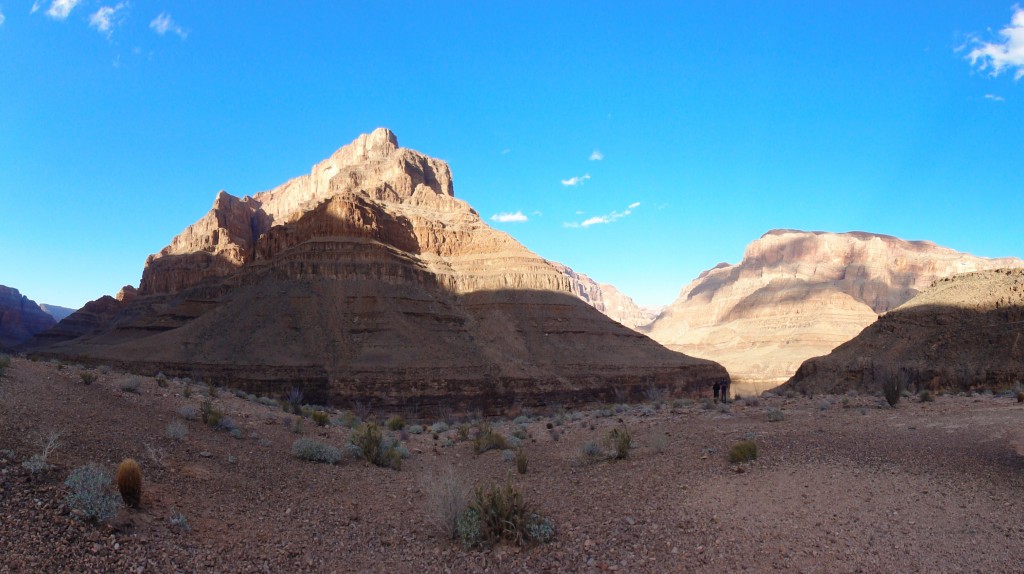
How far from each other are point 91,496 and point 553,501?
271 inches

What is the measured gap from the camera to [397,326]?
52875 mm

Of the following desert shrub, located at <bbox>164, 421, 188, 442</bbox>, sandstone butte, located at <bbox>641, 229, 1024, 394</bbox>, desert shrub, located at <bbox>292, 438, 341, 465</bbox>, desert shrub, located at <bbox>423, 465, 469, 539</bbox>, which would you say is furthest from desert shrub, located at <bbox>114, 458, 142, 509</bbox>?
sandstone butte, located at <bbox>641, 229, 1024, 394</bbox>

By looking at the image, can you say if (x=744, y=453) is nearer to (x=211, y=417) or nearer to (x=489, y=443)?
(x=489, y=443)

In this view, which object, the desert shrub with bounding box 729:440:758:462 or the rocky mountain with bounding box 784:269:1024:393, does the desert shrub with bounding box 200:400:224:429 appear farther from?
the rocky mountain with bounding box 784:269:1024:393

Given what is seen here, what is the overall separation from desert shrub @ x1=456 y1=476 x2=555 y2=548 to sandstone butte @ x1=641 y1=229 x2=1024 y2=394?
82.8 meters

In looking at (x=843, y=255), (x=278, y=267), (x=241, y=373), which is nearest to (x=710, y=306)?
(x=843, y=255)

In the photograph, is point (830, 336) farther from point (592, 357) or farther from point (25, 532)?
point (25, 532)

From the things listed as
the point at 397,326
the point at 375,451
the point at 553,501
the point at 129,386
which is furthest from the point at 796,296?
the point at 129,386

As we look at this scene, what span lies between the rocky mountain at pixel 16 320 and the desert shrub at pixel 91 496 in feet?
444

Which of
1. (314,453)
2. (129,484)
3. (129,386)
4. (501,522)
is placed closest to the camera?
(129,484)

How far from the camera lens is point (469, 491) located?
423 inches

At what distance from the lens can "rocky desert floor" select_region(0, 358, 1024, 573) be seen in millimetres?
6707

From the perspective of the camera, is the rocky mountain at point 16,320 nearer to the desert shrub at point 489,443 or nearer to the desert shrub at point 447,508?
the desert shrub at point 489,443

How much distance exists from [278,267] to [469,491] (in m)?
57.4
